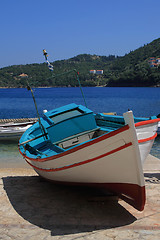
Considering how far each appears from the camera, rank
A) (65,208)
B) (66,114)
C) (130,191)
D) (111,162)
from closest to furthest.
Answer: (111,162)
(130,191)
(65,208)
(66,114)

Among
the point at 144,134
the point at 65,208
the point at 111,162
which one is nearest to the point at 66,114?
the point at 144,134

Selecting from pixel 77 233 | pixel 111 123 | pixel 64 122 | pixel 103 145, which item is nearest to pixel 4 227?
pixel 77 233

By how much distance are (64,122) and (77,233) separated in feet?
11.2

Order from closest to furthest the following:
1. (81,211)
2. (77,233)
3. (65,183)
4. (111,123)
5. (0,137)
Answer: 1. (77,233)
2. (81,211)
3. (65,183)
4. (111,123)
5. (0,137)

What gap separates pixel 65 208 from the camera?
600 cm

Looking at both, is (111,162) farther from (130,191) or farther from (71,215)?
(71,215)

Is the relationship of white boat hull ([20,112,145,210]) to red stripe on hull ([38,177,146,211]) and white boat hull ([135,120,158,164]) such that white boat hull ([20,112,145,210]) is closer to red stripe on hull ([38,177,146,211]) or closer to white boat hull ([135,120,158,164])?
red stripe on hull ([38,177,146,211])

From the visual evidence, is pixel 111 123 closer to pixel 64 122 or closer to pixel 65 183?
pixel 64 122

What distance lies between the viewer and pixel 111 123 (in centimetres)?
875

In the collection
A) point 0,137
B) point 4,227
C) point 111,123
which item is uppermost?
point 111,123

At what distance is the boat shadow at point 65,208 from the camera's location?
5246 millimetres

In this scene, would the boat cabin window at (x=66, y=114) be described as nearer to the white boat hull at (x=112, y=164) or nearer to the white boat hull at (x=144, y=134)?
the white boat hull at (x=112, y=164)

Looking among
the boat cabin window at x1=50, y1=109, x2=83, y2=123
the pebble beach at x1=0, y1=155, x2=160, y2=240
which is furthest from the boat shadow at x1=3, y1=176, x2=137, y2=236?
the boat cabin window at x1=50, y1=109, x2=83, y2=123

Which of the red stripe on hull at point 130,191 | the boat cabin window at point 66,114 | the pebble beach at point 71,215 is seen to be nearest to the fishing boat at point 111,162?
the red stripe on hull at point 130,191
